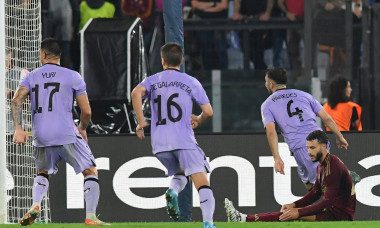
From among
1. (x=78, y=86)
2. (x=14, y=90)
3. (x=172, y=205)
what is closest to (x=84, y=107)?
(x=78, y=86)

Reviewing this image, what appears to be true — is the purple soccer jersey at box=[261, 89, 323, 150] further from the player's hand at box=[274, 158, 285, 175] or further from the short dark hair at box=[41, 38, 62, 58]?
the short dark hair at box=[41, 38, 62, 58]

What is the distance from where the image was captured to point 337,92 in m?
15.4

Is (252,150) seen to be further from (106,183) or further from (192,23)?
(192,23)

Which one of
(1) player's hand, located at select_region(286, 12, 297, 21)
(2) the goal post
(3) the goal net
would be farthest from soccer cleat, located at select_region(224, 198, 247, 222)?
(1) player's hand, located at select_region(286, 12, 297, 21)

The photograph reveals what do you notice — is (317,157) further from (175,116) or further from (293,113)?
(175,116)

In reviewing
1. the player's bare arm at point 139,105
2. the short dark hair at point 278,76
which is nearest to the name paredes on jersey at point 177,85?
the player's bare arm at point 139,105

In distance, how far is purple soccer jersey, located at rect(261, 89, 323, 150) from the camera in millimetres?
13117

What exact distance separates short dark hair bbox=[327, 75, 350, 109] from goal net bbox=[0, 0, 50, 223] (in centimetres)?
363

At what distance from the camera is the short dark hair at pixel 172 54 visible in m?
11.1

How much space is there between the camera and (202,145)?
584 inches

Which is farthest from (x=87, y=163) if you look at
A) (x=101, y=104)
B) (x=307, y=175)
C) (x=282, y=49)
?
(x=282, y=49)

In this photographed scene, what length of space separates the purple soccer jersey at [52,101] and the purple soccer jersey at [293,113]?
2450 millimetres

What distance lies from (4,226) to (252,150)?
3.76m

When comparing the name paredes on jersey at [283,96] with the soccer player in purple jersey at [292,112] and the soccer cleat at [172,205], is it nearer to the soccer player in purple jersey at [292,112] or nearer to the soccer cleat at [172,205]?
the soccer player in purple jersey at [292,112]
